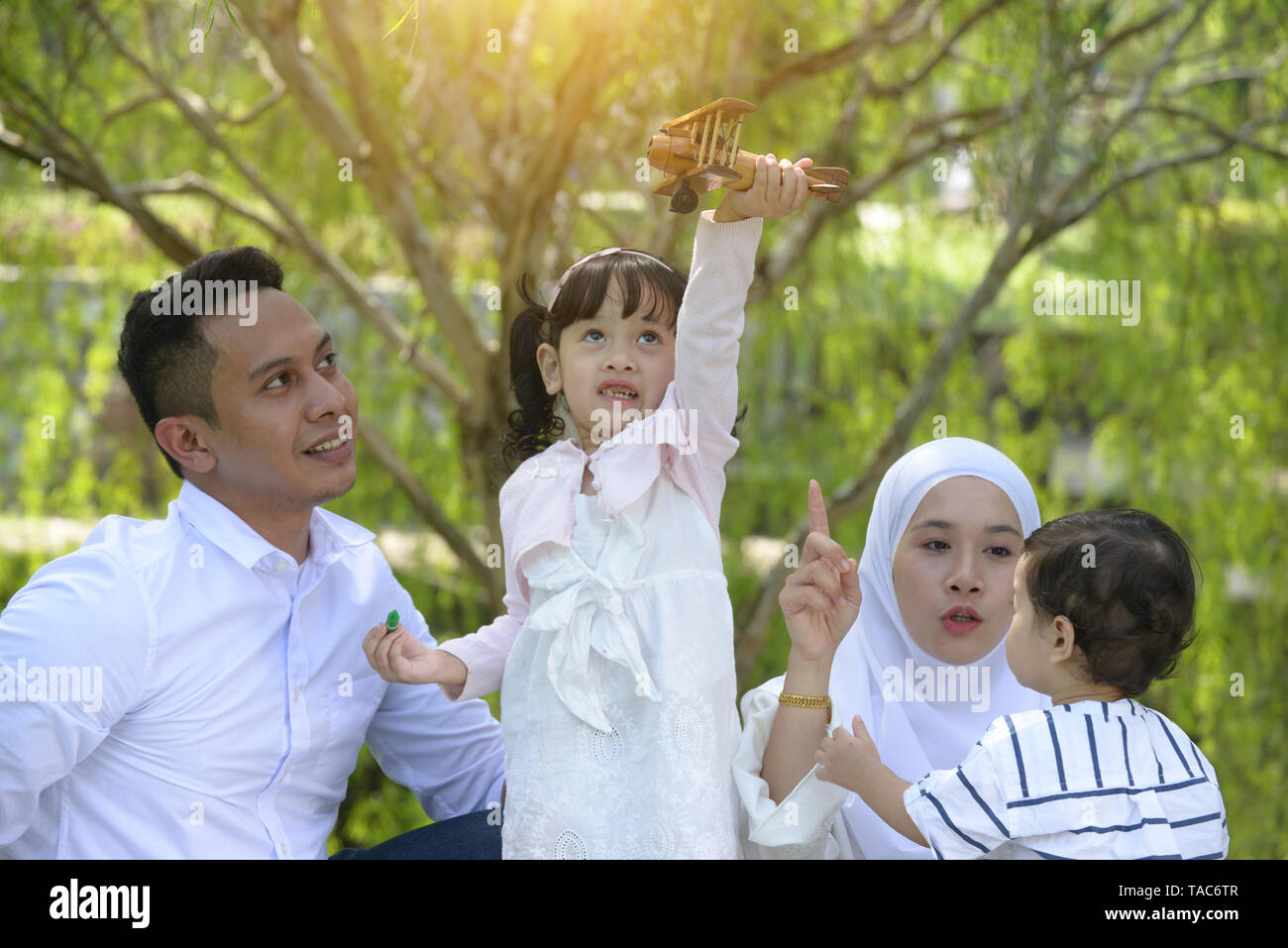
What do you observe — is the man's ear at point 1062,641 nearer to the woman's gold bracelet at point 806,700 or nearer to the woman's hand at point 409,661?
the woman's gold bracelet at point 806,700

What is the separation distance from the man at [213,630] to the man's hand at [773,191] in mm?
837

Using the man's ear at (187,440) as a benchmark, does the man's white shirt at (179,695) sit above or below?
below

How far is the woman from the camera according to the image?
2.08 m

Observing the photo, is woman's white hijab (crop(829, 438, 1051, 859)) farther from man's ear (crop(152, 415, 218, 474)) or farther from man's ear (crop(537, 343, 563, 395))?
man's ear (crop(152, 415, 218, 474))

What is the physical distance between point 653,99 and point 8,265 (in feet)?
10.1

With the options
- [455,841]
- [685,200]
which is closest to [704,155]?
[685,200]

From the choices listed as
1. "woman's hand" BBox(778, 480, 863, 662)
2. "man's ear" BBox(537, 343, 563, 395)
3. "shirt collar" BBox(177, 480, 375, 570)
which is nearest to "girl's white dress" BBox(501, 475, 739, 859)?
"woman's hand" BBox(778, 480, 863, 662)

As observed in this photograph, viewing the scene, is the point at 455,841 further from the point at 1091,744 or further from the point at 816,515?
the point at 1091,744

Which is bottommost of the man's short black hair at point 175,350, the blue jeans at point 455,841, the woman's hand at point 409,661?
the blue jeans at point 455,841

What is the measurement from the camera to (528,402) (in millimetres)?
2365

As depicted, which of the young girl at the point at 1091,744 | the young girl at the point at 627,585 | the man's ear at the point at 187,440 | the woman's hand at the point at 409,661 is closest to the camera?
the young girl at the point at 1091,744

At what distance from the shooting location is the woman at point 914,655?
208cm

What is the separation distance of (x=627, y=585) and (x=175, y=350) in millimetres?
931

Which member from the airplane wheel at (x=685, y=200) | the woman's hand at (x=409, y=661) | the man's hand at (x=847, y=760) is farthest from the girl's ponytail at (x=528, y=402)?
the man's hand at (x=847, y=760)
